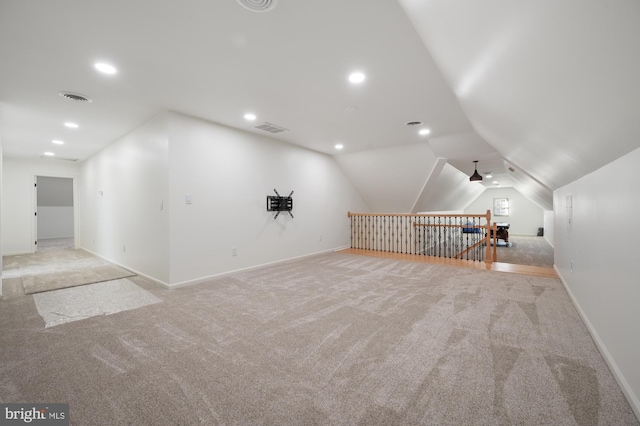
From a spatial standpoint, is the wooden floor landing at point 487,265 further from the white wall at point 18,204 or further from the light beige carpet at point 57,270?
the white wall at point 18,204

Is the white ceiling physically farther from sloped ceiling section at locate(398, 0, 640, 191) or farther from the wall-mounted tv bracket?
the wall-mounted tv bracket

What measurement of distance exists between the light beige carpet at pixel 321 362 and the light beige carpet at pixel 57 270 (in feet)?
2.69

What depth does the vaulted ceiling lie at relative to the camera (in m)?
1.12

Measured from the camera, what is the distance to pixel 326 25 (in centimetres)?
204

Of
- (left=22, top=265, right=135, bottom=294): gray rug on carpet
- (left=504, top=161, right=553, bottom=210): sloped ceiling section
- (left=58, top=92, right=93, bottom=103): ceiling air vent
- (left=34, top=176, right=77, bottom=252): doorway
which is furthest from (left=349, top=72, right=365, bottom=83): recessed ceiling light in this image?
(left=34, top=176, right=77, bottom=252): doorway

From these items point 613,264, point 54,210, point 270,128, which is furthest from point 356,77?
point 54,210

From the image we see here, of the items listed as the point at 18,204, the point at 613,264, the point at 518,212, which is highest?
the point at 18,204

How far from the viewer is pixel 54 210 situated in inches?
406

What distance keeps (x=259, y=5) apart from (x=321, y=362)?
2.63 m

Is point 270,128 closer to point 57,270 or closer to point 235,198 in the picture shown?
point 235,198

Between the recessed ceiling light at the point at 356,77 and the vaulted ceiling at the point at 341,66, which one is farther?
the recessed ceiling light at the point at 356,77

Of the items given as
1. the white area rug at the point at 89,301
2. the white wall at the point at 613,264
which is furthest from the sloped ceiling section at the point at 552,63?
the white area rug at the point at 89,301

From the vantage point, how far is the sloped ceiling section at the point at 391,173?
6.00 m

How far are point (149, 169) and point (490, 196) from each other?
49.7ft
